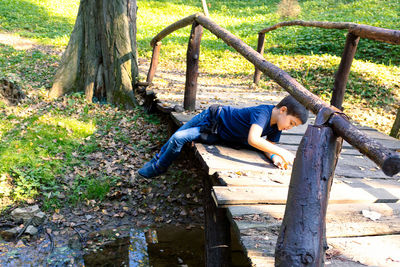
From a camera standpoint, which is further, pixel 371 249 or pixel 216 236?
pixel 216 236

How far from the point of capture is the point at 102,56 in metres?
6.80

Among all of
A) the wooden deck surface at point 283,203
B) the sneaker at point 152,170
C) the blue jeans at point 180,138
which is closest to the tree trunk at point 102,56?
the sneaker at point 152,170

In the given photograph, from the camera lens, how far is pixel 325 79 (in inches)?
334

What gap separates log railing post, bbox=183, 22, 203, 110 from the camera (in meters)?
4.86

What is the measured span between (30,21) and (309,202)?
1457 centimetres

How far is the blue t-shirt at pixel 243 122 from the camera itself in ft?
11.9

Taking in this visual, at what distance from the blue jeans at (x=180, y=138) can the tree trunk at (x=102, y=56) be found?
2927 mm

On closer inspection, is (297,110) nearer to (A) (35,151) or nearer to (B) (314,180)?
(B) (314,180)

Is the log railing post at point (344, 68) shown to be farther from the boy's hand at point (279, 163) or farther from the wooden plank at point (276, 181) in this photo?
the boy's hand at point (279, 163)

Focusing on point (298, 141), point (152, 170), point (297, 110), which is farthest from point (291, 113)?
point (152, 170)

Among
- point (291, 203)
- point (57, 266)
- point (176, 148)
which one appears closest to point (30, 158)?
point (57, 266)

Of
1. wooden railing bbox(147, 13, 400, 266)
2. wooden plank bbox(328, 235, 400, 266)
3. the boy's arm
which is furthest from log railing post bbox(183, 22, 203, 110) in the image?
wooden railing bbox(147, 13, 400, 266)

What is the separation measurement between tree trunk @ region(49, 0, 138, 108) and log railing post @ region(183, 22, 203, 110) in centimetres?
201

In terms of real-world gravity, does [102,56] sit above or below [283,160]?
above
